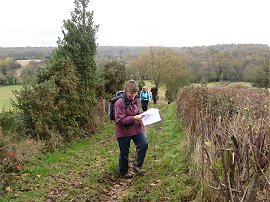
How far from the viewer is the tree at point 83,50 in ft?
42.2

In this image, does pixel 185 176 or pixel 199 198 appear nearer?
pixel 199 198

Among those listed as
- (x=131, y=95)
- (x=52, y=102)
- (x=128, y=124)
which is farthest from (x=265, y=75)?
(x=128, y=124)

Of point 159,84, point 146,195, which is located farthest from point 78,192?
point 159,84

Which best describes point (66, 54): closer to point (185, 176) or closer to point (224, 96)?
point (224, 96)

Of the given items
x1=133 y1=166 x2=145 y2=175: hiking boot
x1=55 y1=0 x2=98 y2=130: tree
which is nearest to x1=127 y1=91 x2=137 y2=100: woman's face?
x1=133 y1=166 x2=145 y2=175: hiking boot

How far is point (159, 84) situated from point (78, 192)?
4798 cm

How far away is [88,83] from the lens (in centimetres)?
1361

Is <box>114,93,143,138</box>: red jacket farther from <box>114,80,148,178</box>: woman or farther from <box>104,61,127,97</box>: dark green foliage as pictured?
<box>104,61,127,97</box>: dark green foliage

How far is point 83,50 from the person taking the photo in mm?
13250

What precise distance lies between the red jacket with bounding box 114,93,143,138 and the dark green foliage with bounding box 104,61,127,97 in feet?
40.7

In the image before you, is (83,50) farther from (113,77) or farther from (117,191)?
(117,191)

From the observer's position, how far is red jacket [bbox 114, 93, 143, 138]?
678 centimetres

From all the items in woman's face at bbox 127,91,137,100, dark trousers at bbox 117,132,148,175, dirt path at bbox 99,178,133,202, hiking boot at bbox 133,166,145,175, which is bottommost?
dirt path at bbox 99,178,133,202

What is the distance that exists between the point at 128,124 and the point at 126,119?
0.15 meters
